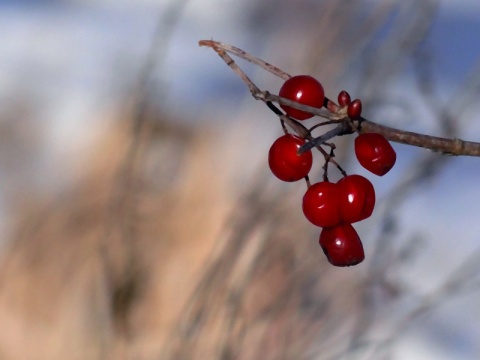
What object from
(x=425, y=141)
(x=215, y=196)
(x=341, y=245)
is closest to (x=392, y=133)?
Answer: (x=425, y=141)

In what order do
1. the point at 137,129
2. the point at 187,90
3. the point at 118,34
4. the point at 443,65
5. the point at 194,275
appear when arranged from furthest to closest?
the point at 118,34, the point at 187,90, the point at 443,65, the point at 194,275, the point at 137,129

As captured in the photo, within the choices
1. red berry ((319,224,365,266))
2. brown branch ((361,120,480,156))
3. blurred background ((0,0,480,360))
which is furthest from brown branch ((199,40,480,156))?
blurred background ((0,0,480,360))

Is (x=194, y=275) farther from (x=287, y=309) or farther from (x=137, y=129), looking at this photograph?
(x=137, y=129)

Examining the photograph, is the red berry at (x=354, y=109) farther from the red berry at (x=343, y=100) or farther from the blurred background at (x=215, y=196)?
the blurred background at (x=215, y=196)

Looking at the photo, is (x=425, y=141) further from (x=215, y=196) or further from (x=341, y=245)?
(x=215, y=196)

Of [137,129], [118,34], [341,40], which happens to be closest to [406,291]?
[341,40]

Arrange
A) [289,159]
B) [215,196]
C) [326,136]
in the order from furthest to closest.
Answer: [215,196]
[289,159]
[326,136]

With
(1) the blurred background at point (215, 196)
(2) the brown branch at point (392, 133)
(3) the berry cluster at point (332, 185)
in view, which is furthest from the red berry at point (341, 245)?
(1) the blurred background at point (215, 196)
